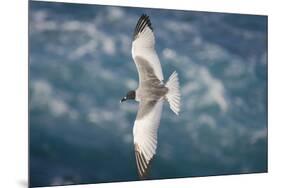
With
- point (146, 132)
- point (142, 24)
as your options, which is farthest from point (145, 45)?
point (146, 132)

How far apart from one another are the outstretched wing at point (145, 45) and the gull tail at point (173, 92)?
0.07 meters

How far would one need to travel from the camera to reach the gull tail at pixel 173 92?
3.32 m

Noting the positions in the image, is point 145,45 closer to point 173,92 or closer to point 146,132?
point 173,92

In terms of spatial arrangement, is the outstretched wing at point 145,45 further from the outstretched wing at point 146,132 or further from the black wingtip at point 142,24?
the outstretched wing at point 146,132

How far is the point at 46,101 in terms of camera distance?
308 cm

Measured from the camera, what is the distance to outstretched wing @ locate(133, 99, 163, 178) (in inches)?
128

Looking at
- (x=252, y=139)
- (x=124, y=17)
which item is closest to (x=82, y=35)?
(x=124, y=17)

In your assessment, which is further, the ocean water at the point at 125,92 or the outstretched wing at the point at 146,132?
the outstretched wing at the point at 146,132

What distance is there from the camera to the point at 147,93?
3283mm

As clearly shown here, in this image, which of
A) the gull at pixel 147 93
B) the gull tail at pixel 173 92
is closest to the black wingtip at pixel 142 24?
the gull at pixel 147 93

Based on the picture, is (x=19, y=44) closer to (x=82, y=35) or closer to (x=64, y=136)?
(x=82, y=35)

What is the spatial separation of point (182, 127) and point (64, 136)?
80 centimetres

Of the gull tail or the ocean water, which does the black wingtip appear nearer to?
the ocean water
